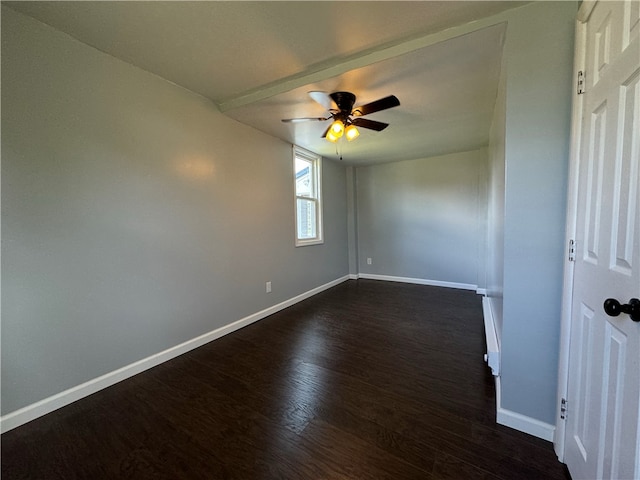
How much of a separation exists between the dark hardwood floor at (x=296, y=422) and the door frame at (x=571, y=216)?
30 cm

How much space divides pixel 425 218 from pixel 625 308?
408cm

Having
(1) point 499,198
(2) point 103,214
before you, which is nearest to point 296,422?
(2) point 103,214

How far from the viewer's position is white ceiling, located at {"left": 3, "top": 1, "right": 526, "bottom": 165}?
1.45 metres

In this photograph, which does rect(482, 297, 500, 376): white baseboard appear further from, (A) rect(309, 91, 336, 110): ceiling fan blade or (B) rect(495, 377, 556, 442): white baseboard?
(A) rect(309, 91, 336, 110): ceiling fan blade

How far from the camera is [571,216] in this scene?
1.17 m

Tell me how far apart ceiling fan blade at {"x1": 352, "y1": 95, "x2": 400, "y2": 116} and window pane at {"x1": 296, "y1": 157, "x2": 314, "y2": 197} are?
2014mm

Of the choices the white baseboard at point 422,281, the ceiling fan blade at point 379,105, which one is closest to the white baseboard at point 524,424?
the ceiling fan blade at point 379,105

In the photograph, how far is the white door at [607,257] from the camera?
0.77 meters

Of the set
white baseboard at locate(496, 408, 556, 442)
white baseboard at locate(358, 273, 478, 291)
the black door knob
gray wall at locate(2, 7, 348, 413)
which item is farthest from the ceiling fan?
white baseboard at locate(358, 273, 478, 291)

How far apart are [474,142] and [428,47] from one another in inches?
102

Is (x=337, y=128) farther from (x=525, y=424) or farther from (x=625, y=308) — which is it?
(x=525, y=424)

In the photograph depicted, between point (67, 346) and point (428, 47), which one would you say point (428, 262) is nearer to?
point (428, 47)

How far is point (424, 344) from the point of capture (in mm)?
2424

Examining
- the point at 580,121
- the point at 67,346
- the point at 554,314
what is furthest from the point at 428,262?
the point at 67,346
